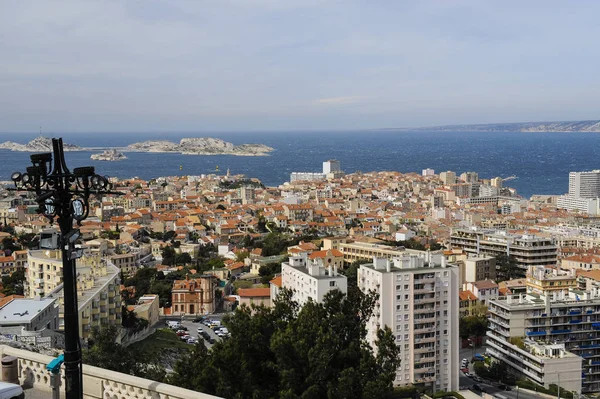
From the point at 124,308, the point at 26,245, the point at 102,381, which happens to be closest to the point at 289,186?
the point at 26,245

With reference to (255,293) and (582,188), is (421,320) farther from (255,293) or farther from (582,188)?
(582,188)

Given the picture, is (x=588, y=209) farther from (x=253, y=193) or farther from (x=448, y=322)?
(x=448, y=322)

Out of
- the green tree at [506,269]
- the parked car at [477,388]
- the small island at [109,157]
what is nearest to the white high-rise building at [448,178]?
the green tree at [506,269]

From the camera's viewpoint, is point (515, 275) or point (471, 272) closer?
point (471, 272)

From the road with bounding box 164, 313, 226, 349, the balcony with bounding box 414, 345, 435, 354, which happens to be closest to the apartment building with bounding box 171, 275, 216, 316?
the road with bounding box 164, 313, 226, 349

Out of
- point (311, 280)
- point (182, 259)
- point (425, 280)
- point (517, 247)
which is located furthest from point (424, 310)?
point (182, 259)

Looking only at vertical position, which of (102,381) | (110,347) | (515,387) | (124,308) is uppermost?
(102,381)

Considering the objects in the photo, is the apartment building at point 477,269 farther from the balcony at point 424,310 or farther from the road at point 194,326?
the balcony at point 424,310
